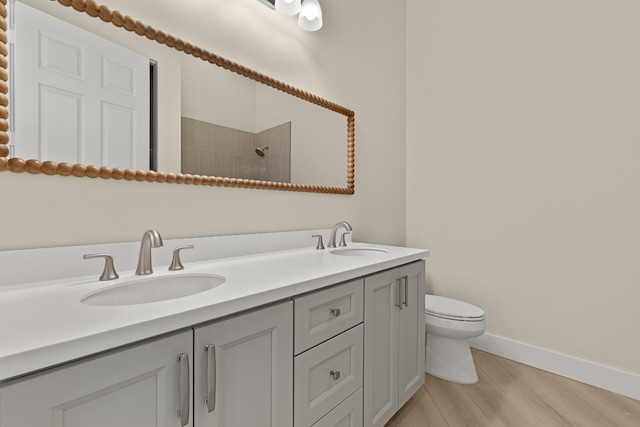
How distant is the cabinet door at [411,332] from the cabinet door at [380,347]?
0.05 m

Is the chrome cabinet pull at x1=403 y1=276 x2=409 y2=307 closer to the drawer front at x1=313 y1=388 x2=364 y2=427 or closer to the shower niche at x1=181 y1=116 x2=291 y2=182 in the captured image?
the drawer front at x1=313 y1=388 x2=364 y2=427

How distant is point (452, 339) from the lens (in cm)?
177

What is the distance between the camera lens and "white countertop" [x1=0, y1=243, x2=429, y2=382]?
460mm

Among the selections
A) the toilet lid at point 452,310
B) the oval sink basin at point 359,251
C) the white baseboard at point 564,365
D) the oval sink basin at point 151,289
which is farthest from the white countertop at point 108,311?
the white baseboard at point 564,365

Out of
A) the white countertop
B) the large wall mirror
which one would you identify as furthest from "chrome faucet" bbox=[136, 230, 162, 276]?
the large wall mirror

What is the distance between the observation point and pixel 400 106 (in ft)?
8.02

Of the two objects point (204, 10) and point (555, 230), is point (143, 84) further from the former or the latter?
point (555, 230)

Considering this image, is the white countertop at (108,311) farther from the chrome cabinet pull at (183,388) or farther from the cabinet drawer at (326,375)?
the cabinet drawer at (326,375)

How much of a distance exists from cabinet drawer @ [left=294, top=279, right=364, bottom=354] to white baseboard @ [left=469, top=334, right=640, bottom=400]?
1.53 meters

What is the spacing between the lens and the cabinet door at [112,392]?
0.45 m

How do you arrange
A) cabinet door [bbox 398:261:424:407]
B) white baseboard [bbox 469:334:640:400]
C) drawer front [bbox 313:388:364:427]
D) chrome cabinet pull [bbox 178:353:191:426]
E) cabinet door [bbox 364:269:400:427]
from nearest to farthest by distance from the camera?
chrome cabinet pull [bbox 178:353:191:426] < drawer front [bbox 313:388:364:427] < cabinet door [bbox 364:269:400:427] < cabinet door [bbox 398:261:424:407] < white baseboard [bbox 469:334:640:400]

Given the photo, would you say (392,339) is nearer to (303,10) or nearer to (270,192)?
(270,192)

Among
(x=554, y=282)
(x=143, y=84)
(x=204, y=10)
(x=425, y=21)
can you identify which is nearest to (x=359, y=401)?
(x=143, y=84)

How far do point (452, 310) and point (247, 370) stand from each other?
1.44 metres
